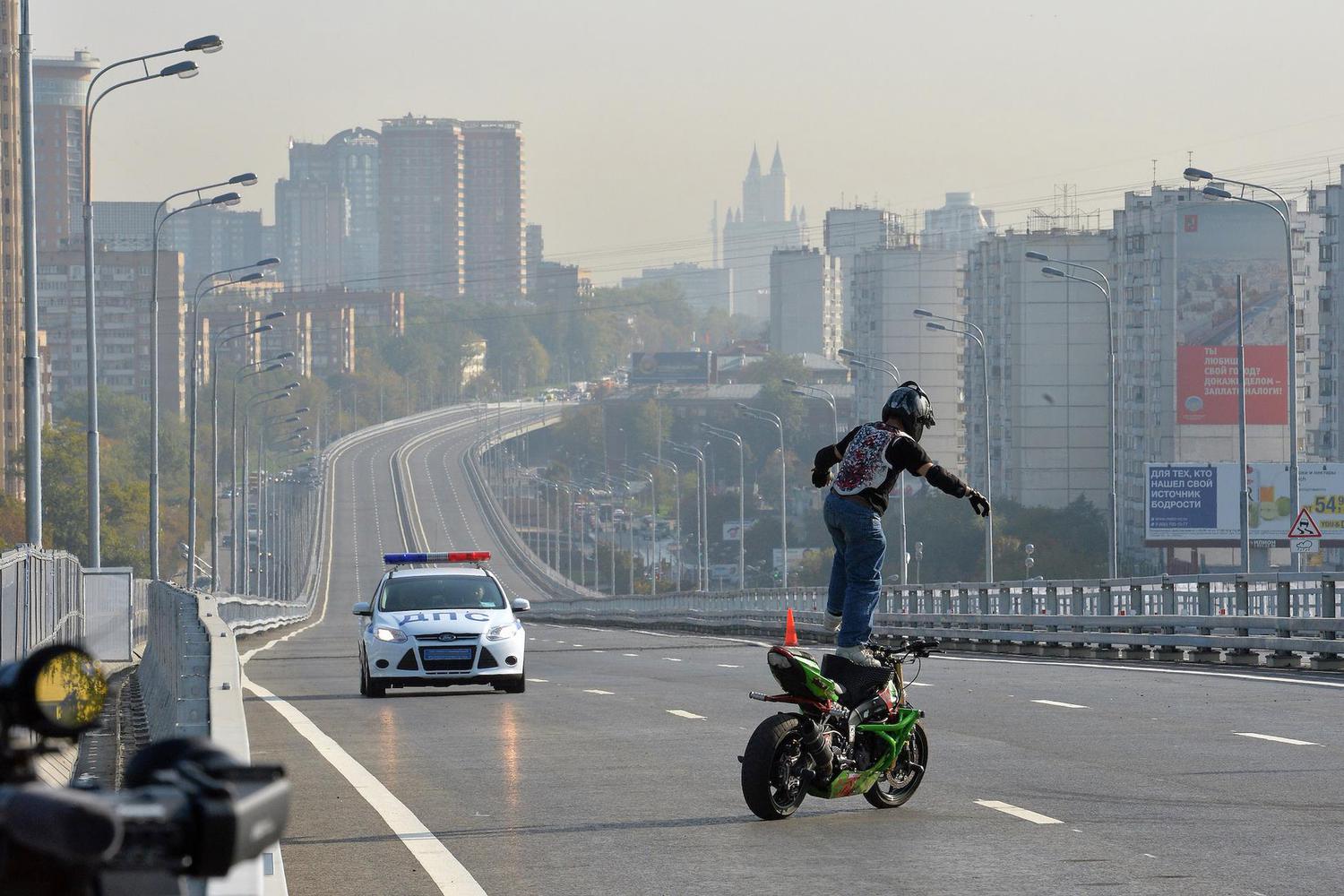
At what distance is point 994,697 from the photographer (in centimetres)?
1908

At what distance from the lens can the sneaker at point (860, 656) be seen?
1041cm

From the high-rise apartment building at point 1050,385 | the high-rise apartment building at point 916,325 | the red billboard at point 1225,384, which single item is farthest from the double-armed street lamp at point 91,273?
the high-rise apartment building at point 916,325

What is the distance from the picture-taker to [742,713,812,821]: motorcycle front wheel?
10070 millimetres

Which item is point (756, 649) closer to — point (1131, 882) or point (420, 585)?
point (420, 585)

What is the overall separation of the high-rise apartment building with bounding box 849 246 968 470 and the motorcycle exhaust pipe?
535 feet

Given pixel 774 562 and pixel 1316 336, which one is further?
pixel 774 562

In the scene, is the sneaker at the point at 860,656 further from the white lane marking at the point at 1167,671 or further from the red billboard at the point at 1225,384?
the red billboard at the point at 1225,384

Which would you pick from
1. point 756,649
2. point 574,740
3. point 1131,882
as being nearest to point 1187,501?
point 756,649

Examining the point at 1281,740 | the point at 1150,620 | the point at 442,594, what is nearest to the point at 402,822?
the point at 1281,740

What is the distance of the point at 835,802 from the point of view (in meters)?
11.3

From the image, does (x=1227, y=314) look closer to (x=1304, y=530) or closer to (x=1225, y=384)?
(x=1225, y=384)

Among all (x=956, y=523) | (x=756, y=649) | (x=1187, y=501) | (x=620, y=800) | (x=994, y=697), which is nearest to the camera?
(x=620, y=800)

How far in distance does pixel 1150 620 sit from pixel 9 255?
12038cm

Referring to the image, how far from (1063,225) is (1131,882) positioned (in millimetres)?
161240
